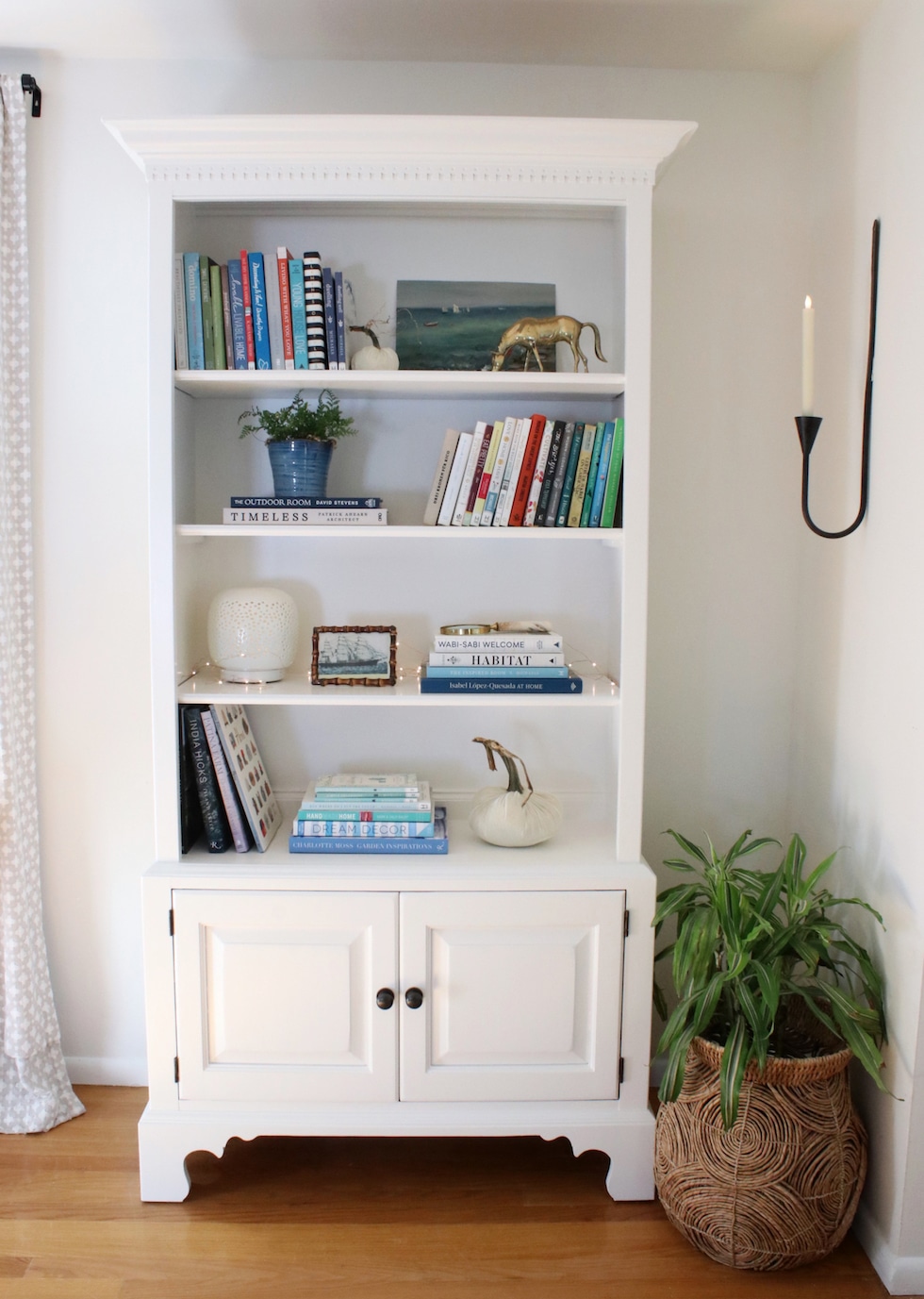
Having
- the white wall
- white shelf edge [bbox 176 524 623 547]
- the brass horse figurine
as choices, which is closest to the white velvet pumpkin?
white shelf edge [bbox 176 524 623 547]

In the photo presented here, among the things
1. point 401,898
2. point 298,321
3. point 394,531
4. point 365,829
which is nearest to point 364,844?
point 365,829

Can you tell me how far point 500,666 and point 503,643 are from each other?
48mm

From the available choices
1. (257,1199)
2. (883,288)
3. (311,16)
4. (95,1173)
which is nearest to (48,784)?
(95,1173)

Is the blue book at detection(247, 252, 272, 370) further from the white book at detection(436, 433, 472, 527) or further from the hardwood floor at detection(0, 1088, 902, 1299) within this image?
the hardwood floor at detection(0, 1088, 902, 1299)

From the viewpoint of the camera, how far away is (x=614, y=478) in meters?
1.95

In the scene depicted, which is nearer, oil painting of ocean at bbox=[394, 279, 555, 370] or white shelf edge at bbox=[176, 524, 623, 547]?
white shelf edge at bbox=[176, 524, 623, 547]

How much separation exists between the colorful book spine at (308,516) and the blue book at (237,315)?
0.30m

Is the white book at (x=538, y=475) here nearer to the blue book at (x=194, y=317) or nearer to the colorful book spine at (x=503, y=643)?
the colorful book spine at (x=503, y=643)

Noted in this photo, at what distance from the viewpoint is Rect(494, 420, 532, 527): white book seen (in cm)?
195

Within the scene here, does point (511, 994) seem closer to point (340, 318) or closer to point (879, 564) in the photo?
point (879, 564)

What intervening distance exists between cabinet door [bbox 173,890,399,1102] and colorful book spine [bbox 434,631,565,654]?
0.52 meters

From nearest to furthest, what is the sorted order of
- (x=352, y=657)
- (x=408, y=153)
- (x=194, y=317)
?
(x=408, y=153), (x=194, y=317), (x=352, y=657)

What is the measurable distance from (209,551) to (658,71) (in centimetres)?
148

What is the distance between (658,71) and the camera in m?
2.18
